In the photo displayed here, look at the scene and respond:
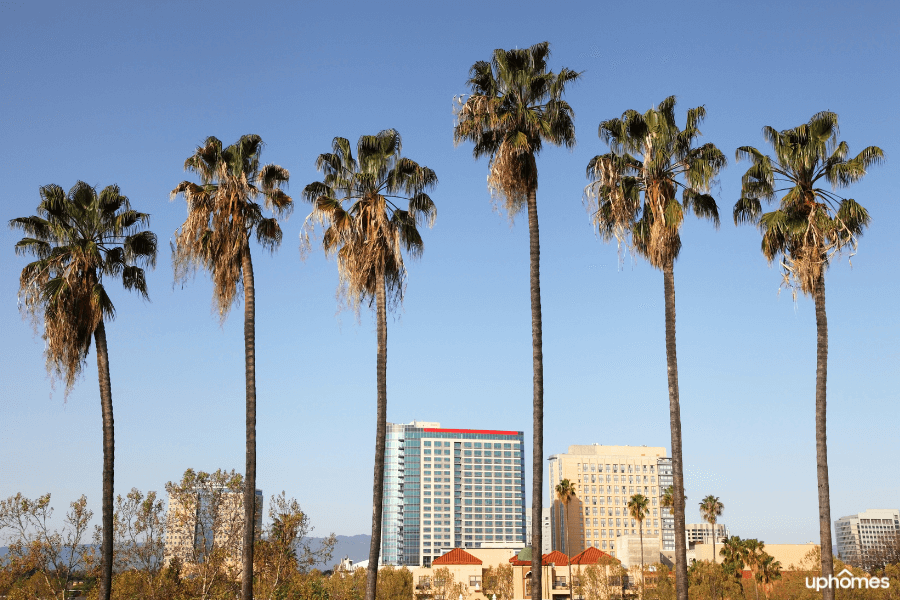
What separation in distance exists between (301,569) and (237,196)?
92.4 ft

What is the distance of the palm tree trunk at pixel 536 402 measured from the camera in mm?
24703

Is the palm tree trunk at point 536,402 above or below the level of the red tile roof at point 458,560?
above

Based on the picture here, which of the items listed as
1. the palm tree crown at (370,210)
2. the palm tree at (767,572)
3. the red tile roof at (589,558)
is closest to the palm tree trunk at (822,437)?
the palm tree crown at (370,210)

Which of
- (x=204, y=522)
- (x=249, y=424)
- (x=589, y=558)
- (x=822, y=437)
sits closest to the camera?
(x=249, y=424)

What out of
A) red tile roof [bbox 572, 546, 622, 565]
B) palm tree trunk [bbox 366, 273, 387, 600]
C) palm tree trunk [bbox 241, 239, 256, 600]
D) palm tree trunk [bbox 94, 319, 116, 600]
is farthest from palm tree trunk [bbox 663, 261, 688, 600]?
red tile roof [bbox 572, 546, 622, 565]

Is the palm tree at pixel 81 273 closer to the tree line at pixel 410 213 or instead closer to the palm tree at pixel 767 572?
the tree line at pixel 410 213

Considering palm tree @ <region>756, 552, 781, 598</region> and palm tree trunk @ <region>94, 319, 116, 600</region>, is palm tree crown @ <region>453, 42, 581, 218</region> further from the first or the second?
palm tree @ <region>756, 552, 781, 598</region>

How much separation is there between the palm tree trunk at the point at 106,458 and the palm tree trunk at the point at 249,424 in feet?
14.6

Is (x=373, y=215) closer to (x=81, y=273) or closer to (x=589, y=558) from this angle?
(x=81, y=273)

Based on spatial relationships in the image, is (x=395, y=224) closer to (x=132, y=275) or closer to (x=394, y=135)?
(x=394, y=135)

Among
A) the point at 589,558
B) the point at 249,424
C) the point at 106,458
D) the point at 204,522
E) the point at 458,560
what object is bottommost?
the point at 458,560

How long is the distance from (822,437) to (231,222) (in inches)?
838

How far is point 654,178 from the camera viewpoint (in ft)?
93.1

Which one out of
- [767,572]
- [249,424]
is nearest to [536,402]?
[249,424]
